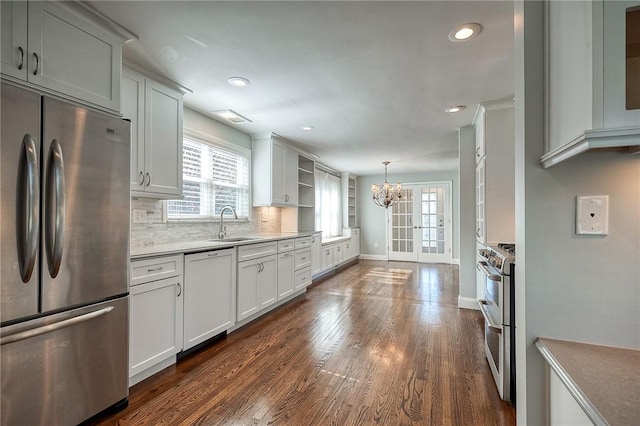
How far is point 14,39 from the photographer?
1457mm

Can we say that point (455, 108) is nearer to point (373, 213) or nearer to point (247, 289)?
point (247, 289)

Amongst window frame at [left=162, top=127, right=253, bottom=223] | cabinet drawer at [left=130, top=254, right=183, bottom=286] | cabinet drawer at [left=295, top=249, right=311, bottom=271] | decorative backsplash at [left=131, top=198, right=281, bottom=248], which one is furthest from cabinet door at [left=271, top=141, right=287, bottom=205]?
cabinet drawer at [left=130, top=254, right=183, bottom=286]

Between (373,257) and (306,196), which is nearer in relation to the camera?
(306,196)

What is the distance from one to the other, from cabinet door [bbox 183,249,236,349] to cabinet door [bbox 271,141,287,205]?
157cm

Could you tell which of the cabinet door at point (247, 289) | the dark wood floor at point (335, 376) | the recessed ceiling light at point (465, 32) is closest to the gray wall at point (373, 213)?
the dark wood floor at point (335, 376)

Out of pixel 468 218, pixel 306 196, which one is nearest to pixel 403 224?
pixel 306 196

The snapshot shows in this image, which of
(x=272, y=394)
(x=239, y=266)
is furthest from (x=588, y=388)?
(x=239, y=266)

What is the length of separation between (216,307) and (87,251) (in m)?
1.38

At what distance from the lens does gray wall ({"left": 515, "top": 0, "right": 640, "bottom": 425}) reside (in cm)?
91

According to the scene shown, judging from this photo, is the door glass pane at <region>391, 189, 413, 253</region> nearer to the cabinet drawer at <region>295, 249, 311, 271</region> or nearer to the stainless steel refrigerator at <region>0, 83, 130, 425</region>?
the cabinet drawer at <region>295, 249, 311, 271</region>

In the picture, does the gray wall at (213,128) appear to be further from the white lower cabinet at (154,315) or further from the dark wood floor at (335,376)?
the dark wood floor at (335,376)

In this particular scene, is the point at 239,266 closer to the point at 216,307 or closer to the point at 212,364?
the point at 216,307

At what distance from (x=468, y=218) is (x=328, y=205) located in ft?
12.4

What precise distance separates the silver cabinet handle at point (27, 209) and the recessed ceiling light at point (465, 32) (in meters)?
2.50
